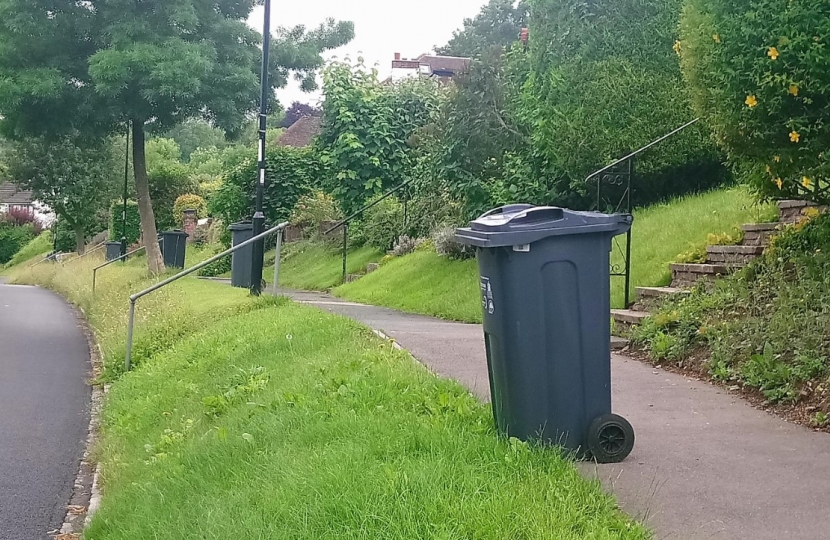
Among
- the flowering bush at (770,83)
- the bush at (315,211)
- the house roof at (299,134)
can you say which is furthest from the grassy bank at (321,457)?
the house roof at (299,134)

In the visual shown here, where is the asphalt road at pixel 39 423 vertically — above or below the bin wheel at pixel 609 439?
below

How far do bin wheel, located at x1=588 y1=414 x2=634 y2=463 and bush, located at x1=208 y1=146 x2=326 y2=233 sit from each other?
25.9m

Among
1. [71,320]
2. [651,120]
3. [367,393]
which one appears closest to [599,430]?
[367,393]

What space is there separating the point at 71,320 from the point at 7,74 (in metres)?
4.90

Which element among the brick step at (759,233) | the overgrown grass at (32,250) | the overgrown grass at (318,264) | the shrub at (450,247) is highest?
the brick step at (759,233)

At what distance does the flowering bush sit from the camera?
6.02 m

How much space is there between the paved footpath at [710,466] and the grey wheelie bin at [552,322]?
0.25 m

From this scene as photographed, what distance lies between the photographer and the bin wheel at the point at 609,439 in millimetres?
4520

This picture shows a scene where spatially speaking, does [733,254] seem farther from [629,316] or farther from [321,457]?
[321,457]

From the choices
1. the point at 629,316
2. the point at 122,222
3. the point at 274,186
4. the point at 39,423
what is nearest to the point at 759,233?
the point at 629,316

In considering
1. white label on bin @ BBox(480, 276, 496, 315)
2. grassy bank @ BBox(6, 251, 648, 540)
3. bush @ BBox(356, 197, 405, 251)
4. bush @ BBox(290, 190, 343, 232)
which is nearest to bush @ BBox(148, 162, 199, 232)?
bush @ BBox(290, 190, 343, 232)

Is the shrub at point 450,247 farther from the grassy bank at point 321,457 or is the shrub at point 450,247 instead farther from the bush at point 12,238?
the bush at point 12,238

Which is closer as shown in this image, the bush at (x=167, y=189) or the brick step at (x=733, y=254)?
the brick step at (x=733, y=254)

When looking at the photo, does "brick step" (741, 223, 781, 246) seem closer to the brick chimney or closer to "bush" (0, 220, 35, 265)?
the brick chimney
